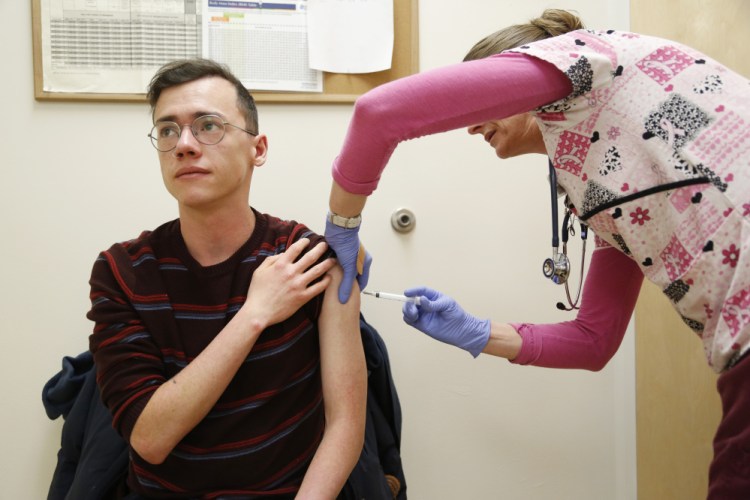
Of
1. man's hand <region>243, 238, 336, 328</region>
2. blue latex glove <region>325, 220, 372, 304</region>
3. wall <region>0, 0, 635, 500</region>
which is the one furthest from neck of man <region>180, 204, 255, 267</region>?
wall <region>0, 0, 635, 500</region>

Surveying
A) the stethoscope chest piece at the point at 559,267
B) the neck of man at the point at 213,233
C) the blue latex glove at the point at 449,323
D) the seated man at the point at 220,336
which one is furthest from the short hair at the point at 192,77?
the stethoscope chest piece at the point at 559,267

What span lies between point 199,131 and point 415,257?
776mm

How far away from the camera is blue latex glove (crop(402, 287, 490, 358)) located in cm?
130

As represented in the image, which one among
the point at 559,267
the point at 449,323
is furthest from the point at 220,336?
the point at 559,267

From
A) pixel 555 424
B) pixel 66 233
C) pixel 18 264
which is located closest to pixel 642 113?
pixel 555 424

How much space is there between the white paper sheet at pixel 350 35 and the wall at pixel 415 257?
12 centimetres

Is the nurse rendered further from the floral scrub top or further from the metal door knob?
the metal door knob

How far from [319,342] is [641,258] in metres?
0.66

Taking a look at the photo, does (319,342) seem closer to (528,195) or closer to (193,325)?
(193,325)

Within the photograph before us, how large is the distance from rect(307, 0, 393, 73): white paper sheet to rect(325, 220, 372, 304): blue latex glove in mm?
723

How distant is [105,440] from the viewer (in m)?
1.36

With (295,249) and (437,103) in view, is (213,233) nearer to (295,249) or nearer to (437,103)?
(295,249)

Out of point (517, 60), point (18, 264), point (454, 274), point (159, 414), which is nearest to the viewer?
point (517, 60)

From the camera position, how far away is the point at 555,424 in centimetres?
184
